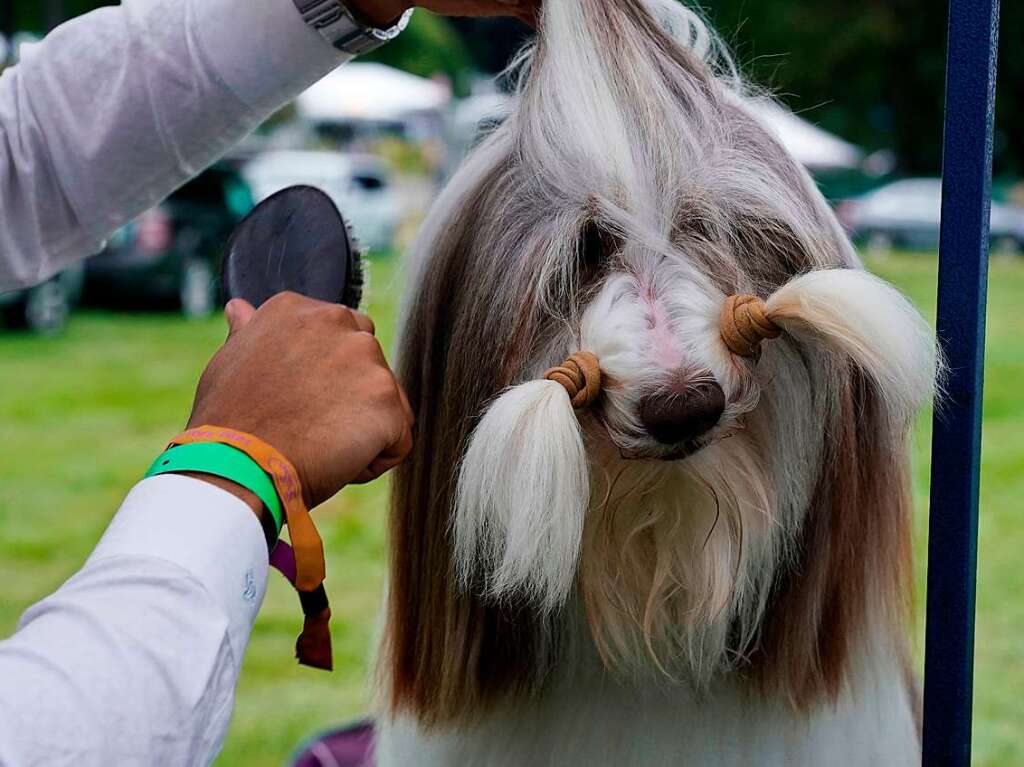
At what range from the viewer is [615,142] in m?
1.48

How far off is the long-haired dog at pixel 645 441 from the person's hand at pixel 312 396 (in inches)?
4.7

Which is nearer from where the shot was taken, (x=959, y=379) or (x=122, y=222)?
(x=959, y=379)

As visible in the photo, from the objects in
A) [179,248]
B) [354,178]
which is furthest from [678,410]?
[354,178]

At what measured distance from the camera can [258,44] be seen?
179 cm

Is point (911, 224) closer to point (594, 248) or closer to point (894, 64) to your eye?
point (894, 64)

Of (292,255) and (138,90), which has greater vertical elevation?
(138,90)

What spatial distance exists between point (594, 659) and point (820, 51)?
2472 cm

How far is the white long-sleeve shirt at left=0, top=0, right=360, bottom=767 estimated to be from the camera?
110 cm

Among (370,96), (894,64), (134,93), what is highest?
(134,93)

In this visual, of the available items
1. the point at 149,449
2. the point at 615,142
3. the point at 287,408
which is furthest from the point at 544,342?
the point at 149,449

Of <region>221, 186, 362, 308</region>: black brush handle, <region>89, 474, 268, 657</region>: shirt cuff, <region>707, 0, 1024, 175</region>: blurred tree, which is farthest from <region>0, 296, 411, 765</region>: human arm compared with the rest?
<region>707, 0, 1024, 175</region>: blurred tree

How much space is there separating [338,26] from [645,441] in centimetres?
78

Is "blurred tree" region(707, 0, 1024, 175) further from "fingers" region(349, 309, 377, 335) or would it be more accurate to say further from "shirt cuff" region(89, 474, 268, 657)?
"shirt cuff" region(89, 474, 268, 657)

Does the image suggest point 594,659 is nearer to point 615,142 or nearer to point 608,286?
point 608,286
